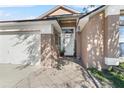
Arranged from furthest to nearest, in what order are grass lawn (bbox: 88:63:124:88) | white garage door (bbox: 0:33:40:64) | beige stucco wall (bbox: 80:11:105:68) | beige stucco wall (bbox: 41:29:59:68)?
white garage door (bbox: 0:33:40:64), beige stucco wall (bbox: 41:29:59:68), beige stucco wall (bbox: 80:11:105:68), grass lawn (bbox: 88:63:124:88)

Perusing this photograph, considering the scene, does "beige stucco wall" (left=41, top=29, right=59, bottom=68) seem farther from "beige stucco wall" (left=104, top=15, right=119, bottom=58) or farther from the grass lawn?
"beige stucco wall" (left=104, top=15, right=119, bottom=58)

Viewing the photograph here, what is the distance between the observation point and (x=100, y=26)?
29.6ft

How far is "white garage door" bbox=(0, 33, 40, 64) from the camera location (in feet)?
34.0

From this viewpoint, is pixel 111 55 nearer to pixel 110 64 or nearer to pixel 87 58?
pixel 110 64

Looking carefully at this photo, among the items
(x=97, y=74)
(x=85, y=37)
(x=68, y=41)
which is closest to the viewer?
(x=97, y=74)

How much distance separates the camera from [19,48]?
10.7 metres

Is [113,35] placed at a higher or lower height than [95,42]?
higher

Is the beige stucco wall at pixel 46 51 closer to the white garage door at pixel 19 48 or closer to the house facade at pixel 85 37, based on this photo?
the house facade at pixel 85 37

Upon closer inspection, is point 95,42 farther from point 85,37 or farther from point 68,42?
point 68,42

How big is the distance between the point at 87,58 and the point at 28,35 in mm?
3977

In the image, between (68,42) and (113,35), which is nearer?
(113,35)

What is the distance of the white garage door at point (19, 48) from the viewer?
10.4 m

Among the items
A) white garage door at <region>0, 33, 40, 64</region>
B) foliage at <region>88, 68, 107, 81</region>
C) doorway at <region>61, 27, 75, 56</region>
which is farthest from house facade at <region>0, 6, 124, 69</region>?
doorway at <region>61, 27, 75, 56</region>

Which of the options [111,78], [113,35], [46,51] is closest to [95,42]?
[113,35]
